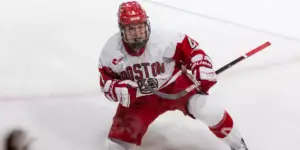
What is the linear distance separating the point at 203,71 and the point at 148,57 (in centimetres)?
14

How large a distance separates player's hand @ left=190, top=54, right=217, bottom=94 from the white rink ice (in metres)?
0.27

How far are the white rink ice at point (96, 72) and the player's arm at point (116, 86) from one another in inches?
9.3

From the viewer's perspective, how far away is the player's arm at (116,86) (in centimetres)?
151

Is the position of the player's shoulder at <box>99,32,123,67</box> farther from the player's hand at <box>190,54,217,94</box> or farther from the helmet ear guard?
the player's hand at <box>190,54,217,94</box>

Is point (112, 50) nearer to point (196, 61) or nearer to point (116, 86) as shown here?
point (116, 86)

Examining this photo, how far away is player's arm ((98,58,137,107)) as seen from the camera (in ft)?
4.94

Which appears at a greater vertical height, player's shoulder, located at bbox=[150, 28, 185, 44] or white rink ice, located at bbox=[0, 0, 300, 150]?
player's shoulder, located at bbox=[150, 28, 185, 44]

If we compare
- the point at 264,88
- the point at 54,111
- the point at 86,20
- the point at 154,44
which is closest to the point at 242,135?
the point at 264,88

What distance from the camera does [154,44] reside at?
1.54m

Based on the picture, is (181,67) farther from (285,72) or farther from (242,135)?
(285,72)

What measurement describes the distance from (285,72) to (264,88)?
0.41ft

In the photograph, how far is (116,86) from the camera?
1.51m

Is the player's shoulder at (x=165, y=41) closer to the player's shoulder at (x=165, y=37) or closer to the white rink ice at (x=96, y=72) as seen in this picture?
the player's shoulder at (x=165, y=37)

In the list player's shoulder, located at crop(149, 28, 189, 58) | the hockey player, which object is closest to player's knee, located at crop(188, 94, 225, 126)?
the hockey player
